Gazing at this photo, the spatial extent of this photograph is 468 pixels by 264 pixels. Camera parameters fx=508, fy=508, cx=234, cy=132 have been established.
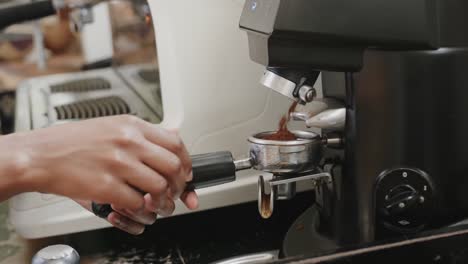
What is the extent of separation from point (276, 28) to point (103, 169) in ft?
0.56

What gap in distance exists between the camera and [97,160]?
1.06 feet

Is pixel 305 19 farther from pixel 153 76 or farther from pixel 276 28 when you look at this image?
pixel 153 76

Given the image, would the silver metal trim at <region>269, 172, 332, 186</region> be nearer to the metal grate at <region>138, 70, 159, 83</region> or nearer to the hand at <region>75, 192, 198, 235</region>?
the hand at <region>75, 192, 198, 235</region>

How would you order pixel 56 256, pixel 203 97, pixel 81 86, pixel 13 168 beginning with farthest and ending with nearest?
pixel 81 86 < pixel 203 97 < pixel 56 256 < pixel 13 168

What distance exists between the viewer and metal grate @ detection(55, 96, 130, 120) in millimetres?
710

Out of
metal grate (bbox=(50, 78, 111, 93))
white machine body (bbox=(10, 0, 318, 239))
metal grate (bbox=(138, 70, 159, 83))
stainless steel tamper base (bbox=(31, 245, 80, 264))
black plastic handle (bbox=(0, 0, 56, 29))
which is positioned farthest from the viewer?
metal grate (bbox=(50, 78, 111, 93))

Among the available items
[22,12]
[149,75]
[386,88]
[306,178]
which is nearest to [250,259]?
[306,178]

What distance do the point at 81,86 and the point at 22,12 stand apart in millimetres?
194

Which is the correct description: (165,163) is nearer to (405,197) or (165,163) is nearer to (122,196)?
(122,196)

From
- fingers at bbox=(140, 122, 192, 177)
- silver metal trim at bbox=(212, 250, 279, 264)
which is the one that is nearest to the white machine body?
silver metal trim at bbox=(212, 250, 279, 264)

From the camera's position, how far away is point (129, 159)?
328 mm

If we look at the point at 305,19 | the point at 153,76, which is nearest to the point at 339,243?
the point at 305,19

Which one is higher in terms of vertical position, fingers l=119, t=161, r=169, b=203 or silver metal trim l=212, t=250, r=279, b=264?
fingers l=119, t=161, r=169, b=203

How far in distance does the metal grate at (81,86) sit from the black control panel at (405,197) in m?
0.62
